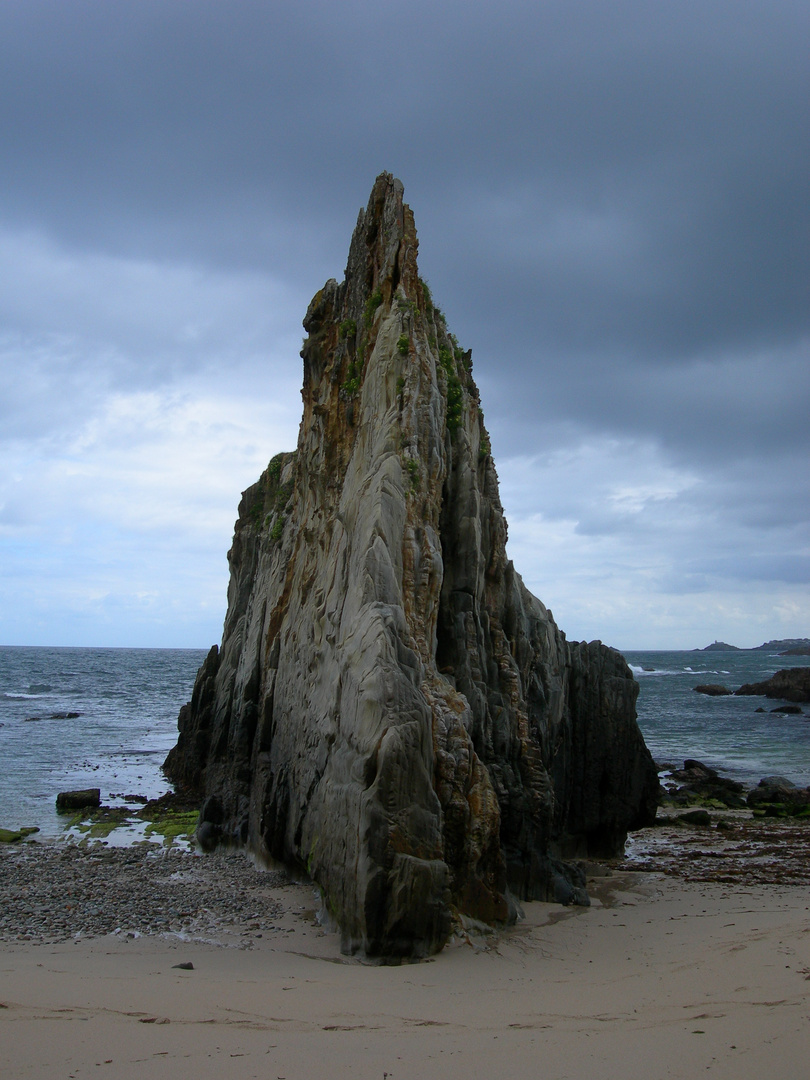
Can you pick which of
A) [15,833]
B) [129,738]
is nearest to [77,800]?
[15,833]

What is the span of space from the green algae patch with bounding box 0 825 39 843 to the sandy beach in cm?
738

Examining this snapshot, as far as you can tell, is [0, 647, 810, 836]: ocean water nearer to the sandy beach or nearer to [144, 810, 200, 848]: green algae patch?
[144, 810, 200, 848]: green algae patch

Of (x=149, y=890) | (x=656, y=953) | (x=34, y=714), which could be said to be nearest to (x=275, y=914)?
(x=149, y=890)

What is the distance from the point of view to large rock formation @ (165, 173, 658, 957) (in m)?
10.1

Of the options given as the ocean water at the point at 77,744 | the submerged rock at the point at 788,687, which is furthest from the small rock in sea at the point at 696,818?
the submerged rock at the point at 788,687

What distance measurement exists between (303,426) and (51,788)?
15.0 meters

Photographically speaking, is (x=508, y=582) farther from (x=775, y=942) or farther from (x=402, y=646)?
(x=775, y=942)

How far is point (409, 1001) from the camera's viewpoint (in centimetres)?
746

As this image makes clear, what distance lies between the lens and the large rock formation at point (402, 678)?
1005 cm

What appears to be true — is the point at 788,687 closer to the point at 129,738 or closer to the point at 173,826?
the point at 129,738

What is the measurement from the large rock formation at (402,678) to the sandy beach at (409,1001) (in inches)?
39.5

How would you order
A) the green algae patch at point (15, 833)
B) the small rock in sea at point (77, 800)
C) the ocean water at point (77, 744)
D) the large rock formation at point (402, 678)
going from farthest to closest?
the ocean water at point (77, 744) < the small rock in sea at point (77, 800) < the green algae patch at point (15, 833) < the large rock formation at point (402, 678)

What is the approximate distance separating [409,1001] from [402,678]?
13.1ft

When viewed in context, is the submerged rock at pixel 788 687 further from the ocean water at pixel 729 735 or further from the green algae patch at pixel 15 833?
the green algae patch at pixel 15 833
